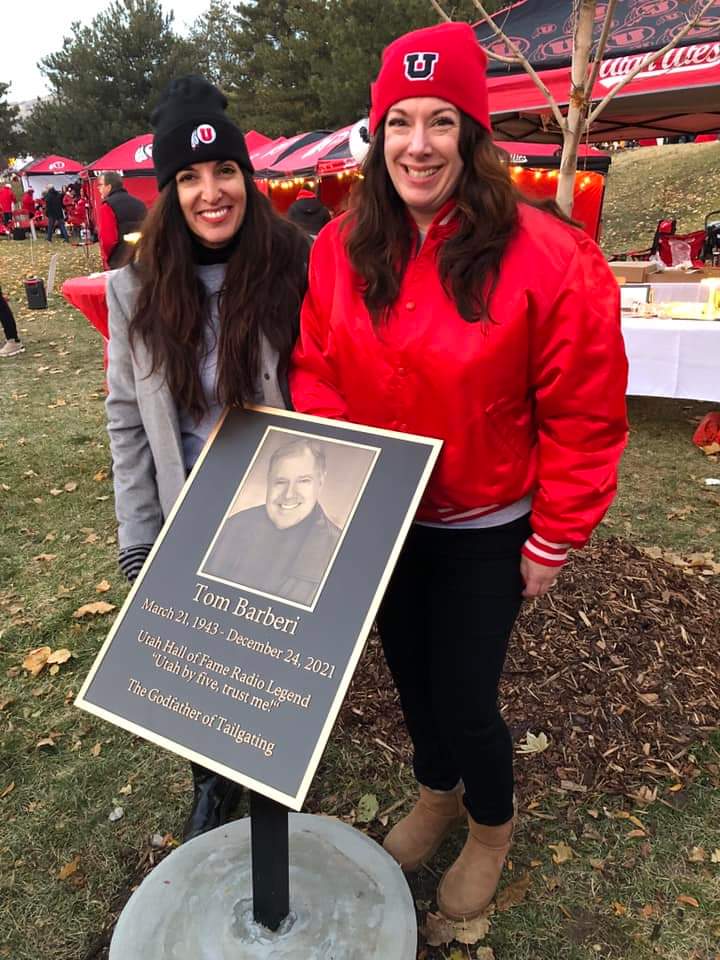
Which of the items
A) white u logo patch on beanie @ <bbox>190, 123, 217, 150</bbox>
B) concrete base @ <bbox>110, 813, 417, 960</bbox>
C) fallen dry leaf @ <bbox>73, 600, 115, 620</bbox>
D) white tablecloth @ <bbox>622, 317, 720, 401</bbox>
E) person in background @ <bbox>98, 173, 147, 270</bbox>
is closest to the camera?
white u logo patch on beanie @ <bbox>190, 123, 217, 150</bbox>

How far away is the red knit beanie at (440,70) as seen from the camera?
4.89 feet

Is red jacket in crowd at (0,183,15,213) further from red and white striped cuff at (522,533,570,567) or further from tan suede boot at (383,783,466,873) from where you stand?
red and white striped cuff at (522,533,570,567)

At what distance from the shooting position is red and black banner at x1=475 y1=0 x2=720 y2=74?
4684mm

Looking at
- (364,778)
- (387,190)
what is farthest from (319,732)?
(364,778)

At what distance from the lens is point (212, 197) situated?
5.94ft

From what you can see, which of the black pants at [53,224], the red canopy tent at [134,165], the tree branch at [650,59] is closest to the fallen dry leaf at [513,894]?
the tree branch at [650,59]

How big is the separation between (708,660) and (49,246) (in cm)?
2650

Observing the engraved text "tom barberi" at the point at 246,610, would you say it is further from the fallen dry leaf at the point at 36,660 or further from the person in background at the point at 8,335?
the person in background at the point at 8,335

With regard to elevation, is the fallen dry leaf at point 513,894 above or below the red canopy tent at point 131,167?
below

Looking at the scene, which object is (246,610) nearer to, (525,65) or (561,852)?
(561,852)

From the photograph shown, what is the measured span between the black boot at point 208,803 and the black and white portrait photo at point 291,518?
1.37 m

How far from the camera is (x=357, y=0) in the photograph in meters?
23.9

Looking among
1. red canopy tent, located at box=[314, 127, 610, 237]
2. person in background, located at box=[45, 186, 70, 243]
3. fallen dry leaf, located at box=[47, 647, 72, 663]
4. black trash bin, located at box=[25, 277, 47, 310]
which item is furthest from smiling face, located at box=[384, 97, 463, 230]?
person in background, located at box=[45, 186, 70, 243]

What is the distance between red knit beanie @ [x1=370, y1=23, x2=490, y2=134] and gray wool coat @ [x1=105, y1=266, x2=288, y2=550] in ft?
2.19
